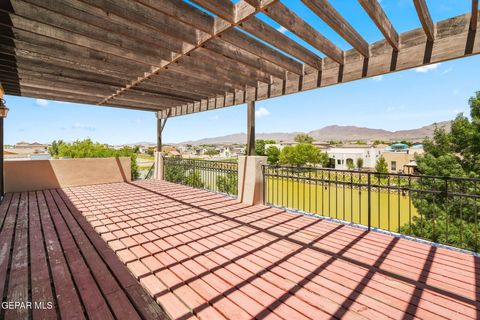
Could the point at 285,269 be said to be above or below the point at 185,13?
below

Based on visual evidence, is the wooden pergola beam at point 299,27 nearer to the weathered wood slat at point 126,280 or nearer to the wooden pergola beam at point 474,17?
the wooden pergola beam at point 474,17

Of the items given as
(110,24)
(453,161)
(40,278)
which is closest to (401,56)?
(110,24)

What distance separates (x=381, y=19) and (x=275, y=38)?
3.62 feet

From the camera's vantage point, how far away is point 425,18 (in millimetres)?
2301

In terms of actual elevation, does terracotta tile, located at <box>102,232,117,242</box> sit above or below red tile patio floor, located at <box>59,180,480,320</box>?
above

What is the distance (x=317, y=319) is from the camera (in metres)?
1.69

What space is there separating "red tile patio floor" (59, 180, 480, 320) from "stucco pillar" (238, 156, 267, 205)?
1032 mm

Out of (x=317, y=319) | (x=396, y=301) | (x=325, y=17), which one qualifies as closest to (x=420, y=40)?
(x=325, y=17)

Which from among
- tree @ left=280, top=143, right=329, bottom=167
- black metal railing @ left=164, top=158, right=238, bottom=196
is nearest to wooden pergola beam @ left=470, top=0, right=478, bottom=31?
black metal railing @ left=164, top=158, right=238, bottom=196

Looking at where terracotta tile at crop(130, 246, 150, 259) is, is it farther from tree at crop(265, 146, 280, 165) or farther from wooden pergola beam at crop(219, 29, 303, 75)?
tree at crop(265, 146, 280, 165)

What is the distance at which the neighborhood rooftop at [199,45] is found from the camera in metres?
2.32

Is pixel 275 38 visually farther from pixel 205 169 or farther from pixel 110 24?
pixel 205 169

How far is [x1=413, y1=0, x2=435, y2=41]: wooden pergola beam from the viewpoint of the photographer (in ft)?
6.88

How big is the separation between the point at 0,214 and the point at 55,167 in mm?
2971
